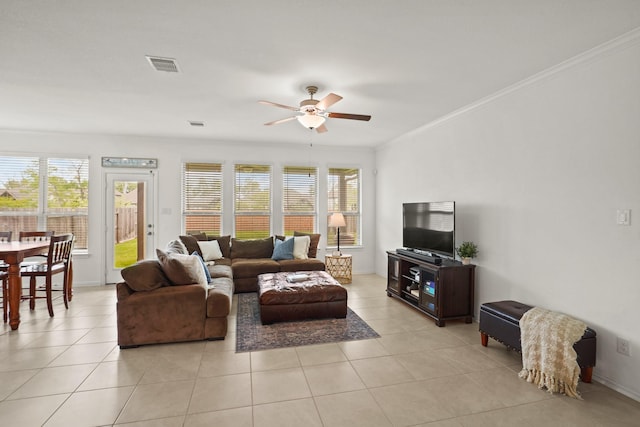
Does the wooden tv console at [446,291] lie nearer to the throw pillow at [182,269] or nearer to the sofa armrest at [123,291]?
the throw pillow at [182,269]

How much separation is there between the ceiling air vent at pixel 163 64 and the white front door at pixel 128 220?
3448 millimetres

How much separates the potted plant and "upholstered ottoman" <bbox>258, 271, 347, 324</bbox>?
5.08 ft

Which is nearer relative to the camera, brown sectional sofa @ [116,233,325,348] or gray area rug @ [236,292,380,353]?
brown sectional sofa @ [116,233,325,348]

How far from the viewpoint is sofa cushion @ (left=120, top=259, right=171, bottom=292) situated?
3238 mm

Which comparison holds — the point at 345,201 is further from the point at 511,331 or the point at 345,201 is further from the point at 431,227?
the point at 511,331

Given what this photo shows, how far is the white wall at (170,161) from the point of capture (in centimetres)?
568

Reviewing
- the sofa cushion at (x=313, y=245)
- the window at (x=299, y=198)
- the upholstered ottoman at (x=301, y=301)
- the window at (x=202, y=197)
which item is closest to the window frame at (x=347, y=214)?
the window at (x=299, y=198)

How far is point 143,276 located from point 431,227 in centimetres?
358

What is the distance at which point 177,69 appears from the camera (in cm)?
308

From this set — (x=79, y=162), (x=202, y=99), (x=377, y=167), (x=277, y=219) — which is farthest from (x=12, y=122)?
(x=377, y=167)

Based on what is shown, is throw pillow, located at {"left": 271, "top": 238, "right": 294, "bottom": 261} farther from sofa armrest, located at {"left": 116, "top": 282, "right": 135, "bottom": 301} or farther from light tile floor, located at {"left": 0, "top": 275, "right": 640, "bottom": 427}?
sofa armrest, located at {"left": 116, "top": 282, "right": 135, "bottom": 301}

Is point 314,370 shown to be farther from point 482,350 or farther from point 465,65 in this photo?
point 465,65

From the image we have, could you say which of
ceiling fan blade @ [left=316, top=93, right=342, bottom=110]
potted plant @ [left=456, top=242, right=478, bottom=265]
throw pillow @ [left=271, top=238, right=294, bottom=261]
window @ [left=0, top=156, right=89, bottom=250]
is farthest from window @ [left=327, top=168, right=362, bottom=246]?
window @ [left=0, top=156, right=89, bottom=250]

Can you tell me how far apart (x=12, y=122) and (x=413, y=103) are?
19.8 ft
